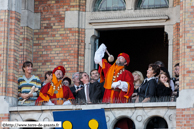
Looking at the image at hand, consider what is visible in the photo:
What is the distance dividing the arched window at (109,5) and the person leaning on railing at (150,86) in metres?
3.82

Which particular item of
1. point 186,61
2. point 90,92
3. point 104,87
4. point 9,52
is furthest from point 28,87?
point 186,61

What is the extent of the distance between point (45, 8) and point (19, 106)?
3929 millimetres

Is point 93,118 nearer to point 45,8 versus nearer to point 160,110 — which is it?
point 160,110

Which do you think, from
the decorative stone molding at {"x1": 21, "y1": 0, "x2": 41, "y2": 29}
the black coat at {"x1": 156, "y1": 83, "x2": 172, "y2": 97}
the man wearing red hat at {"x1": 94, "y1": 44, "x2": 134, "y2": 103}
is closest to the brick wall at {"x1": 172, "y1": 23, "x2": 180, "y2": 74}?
the man wearing red hat at {"x1": 94, "y1": 44, "x2": 134, "y2": 103}

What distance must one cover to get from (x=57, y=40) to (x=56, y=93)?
3.07m

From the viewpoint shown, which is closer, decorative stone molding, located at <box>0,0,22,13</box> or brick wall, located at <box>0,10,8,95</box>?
brick wall, located at <box>0,10,8,95</box>

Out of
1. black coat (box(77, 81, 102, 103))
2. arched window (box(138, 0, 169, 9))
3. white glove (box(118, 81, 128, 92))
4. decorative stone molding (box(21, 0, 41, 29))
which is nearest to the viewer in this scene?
white glove (box(118, 81, 128, 92))

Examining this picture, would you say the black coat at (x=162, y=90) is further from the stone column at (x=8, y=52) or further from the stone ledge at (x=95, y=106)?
the stone column at (x=8, y=52)

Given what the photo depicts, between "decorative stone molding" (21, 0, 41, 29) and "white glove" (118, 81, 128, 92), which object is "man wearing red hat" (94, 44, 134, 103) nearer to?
"white glove" (118, 81, 128, 92)

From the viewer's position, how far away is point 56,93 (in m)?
12.4

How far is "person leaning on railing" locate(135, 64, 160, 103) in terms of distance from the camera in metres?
11.2

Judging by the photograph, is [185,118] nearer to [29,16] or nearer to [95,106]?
[95,106]

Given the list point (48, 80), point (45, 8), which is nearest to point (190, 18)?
point (48, 80)

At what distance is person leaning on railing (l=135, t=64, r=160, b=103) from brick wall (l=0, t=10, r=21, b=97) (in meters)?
3.13
